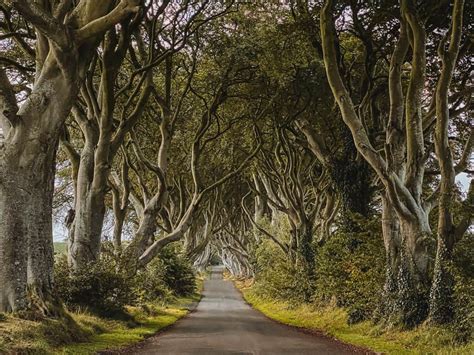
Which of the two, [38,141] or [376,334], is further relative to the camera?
[376,334]

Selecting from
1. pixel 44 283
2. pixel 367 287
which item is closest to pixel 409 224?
pixel 367 287

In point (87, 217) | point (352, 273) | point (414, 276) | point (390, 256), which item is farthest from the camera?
point (352, 273)

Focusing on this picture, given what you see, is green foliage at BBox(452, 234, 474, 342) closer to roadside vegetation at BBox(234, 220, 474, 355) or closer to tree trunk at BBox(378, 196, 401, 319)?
roadside vegetation at BBox(234, 220, 474, 355)

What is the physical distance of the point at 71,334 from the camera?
1149 centimetres

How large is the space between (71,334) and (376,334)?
8276mm

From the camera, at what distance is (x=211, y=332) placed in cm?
1597

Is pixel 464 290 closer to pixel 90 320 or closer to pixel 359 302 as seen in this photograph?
pixel 359 302

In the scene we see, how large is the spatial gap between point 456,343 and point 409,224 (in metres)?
3.98

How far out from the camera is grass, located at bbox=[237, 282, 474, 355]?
1156cm

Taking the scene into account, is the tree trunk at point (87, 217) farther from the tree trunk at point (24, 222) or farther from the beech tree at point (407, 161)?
the beech tree at point (407, 161)

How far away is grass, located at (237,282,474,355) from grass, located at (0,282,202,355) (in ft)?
18.6

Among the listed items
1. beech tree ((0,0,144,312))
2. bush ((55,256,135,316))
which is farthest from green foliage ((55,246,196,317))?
beech tree ((0,0,144,312))

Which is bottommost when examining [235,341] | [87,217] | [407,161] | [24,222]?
[235,341]

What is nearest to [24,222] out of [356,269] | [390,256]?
[390,256]
